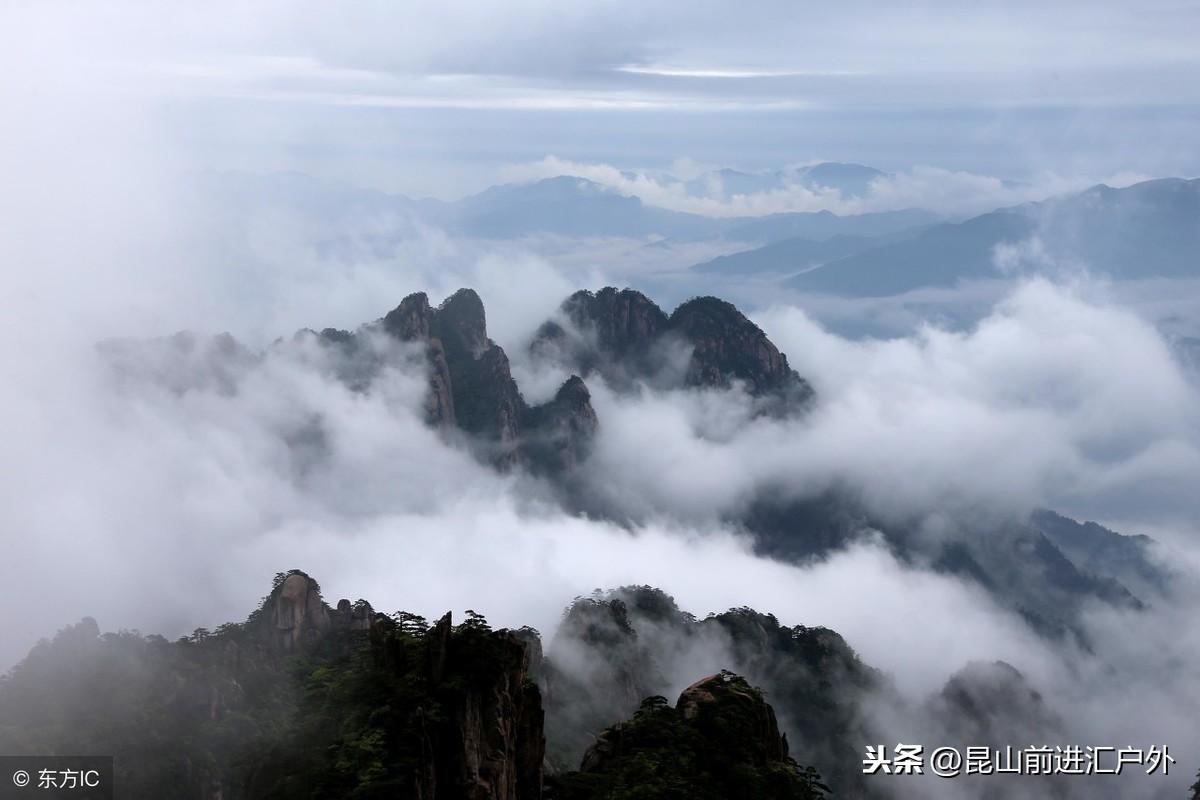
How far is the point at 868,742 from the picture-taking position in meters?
80.8

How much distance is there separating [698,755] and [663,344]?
143004 millimetres

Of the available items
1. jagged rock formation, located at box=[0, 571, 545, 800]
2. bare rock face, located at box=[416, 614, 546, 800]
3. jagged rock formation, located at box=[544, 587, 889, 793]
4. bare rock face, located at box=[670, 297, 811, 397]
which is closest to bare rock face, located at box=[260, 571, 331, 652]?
jagged rock formation, located at box=[0, 571, 545, 800]

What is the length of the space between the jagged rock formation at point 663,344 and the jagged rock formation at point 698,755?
429 ft

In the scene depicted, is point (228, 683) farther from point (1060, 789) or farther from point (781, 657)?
point (1060, 789)

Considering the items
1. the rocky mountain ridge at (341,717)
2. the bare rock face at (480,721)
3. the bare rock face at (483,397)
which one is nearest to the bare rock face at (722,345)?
the bare rock face at (483,397)

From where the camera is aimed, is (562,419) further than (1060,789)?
Yes

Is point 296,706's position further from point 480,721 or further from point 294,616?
point 480,721

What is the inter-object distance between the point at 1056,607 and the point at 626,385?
257 feet

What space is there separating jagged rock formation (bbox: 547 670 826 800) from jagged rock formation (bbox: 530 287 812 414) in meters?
131

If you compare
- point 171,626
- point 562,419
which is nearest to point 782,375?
point 562,419

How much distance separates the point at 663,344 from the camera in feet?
580

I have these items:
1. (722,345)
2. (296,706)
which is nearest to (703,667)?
(296,706)

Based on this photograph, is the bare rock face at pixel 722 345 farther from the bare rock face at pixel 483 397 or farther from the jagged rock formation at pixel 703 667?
the jagged rock formation at pixel 703 667

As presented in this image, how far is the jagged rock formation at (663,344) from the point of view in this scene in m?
169
